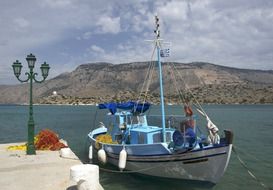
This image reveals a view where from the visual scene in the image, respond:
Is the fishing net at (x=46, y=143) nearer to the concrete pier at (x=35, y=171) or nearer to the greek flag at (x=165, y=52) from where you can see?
the concrete pier at (x=35, y=171)

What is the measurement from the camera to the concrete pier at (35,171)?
10389 millimetres

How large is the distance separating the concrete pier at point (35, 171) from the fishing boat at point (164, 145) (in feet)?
11.1

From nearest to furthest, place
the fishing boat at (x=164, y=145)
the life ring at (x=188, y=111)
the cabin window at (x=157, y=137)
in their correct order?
1. the fishing boat at (x=164, y=145)
2. the life ring at (x=188, y=111)
3. the cabin window at (x=157, y=137)

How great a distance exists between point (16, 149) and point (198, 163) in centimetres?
1088

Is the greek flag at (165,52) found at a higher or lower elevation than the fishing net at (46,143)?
higher

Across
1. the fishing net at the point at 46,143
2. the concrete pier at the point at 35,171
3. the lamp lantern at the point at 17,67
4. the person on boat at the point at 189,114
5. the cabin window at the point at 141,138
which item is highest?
the lamp lantern at the point at 17,67

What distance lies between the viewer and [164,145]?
14.6 meters

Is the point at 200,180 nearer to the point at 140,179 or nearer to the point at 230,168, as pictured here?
the point at 140,179

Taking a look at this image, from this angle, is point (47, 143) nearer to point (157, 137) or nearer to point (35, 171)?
point (35, 171)

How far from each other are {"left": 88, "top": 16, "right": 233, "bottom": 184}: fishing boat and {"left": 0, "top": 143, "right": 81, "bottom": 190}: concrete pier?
11.1 feet

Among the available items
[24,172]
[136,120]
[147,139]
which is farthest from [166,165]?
[24,172]

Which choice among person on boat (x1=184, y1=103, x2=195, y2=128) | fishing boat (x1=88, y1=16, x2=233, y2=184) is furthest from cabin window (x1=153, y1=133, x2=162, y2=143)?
person on boat (x1=184, y1=103, x2=195, y2=128)

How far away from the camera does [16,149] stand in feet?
59.2

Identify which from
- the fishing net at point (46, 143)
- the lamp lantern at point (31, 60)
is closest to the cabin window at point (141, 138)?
the fishing net at point (46, 143)
